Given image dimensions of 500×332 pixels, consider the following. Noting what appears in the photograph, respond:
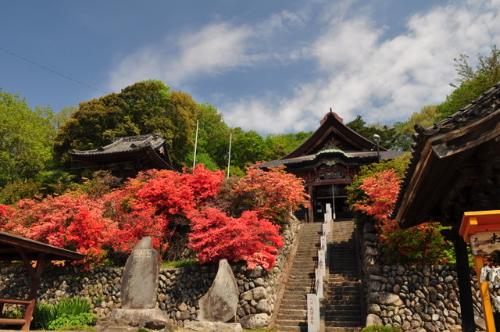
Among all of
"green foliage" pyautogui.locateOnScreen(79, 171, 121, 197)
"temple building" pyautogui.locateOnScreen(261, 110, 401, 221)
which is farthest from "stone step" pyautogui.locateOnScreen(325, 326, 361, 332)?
"green foliage" pyautogui.locateOnScreen(79, 171, 121, 197)

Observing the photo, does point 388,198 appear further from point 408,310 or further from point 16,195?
point 16,195

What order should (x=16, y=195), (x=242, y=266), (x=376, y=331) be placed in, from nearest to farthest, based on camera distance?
(x=376, y=331) → (x=242, y=266) → (x=16, y=195)

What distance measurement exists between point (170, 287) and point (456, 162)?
12851 millimetres

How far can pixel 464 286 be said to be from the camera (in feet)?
19.2

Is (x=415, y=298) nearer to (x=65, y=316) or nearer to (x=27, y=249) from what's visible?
(x=65, y=316)

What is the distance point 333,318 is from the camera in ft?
42.7

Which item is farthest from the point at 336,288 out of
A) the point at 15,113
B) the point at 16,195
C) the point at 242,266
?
the point at 15,113

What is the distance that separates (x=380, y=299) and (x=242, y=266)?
15.8 feet

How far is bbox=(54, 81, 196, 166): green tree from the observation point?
35.3 m

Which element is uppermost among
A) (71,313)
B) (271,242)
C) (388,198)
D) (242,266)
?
(388,198)

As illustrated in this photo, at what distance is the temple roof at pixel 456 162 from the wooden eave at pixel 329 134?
24.2 meters

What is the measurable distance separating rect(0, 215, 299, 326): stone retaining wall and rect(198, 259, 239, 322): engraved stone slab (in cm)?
262

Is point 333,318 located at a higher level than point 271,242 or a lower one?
lower

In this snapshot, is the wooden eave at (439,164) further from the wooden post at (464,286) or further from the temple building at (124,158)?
the temple building at (124,158)
